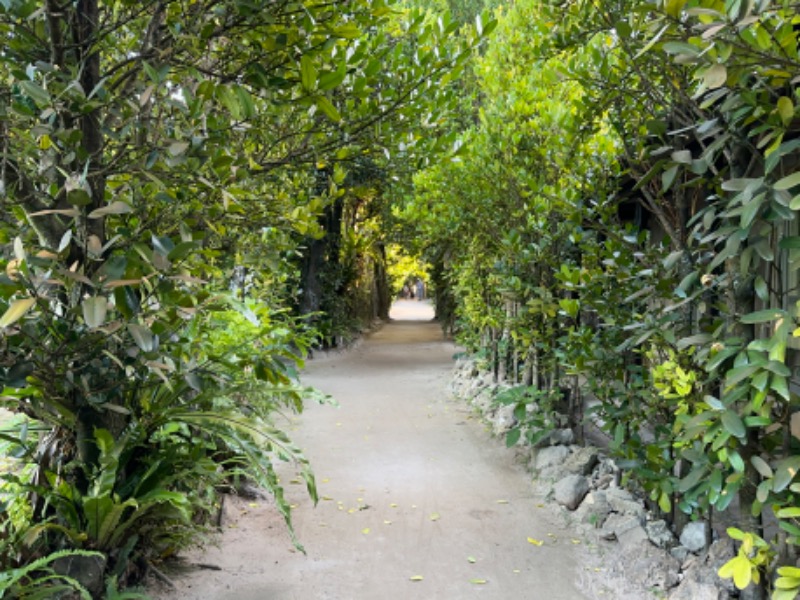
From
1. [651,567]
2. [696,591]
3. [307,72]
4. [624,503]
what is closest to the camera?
[307,72]

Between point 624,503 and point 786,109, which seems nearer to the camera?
point 786,109

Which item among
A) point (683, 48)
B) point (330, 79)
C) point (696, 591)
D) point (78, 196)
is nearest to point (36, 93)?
point (78, 196)

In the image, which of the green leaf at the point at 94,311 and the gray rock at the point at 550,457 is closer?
the green leaf at the point at 94,311

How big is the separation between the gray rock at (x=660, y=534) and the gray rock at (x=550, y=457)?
1494 mm

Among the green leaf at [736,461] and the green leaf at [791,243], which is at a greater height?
the green leaf at [791,243]

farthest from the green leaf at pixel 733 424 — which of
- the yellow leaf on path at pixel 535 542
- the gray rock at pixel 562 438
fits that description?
the gray rock at pixel 562 438

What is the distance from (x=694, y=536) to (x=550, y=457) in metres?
1.91

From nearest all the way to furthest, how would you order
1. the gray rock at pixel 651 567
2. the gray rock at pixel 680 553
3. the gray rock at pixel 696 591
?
the gray rock at pixel 696 591 < the gray rock at pixel 651 567 < the gray rock at pixel 680 553

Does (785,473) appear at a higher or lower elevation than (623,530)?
higher

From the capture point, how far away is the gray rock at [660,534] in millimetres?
3564

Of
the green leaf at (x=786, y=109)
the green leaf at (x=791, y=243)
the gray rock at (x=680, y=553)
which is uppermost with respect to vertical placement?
the green leaf at (x=786, y=109)

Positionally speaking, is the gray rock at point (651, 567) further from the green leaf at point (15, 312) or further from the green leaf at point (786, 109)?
the green leaf at point (15, 312)

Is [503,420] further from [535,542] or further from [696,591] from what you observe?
[696,591]

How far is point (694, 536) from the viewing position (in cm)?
345
